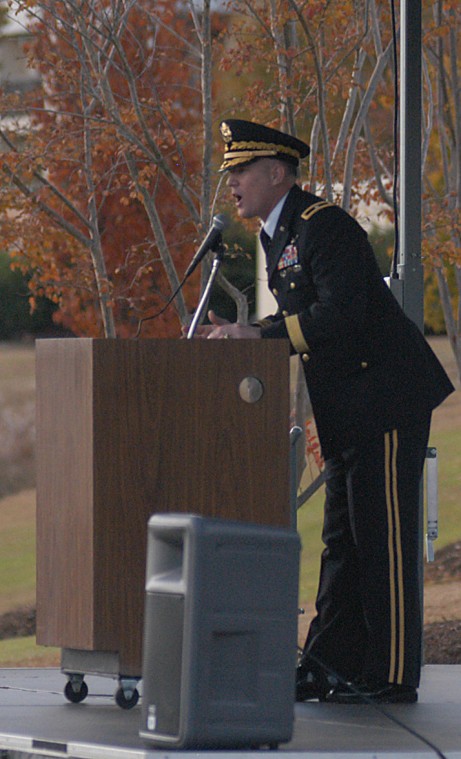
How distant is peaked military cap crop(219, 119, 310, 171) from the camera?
4602 mm

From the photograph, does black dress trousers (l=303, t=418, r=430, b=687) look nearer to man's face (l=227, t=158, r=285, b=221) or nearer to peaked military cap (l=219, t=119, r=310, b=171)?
man's face (l=227, t=158, r=285, b=221)

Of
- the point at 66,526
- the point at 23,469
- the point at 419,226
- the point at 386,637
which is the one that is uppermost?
the point at 419,226

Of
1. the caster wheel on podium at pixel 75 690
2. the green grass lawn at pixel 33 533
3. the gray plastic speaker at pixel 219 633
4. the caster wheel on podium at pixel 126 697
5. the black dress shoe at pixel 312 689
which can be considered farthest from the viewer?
the green grass lawn at pixel 33 533

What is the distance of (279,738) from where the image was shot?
363 cm

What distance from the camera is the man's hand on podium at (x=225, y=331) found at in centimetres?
426

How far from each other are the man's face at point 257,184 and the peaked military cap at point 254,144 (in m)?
0.03

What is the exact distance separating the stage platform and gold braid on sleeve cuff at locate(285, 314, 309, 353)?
3.28 ft

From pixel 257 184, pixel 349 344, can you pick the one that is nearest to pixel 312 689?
pixel 349 344

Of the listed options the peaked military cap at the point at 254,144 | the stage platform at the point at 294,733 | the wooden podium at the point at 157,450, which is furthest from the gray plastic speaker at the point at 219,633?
the peaked military cap at the point at 254,144

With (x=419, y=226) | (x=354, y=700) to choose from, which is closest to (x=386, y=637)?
(x=354, y=700)

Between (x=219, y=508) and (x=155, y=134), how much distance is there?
5.08m

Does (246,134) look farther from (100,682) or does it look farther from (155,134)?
(155,134)

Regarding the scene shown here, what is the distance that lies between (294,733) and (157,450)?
30.5 inches

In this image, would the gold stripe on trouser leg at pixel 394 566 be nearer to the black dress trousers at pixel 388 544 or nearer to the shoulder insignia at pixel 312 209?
the black dress trousers at pixel 388 544
